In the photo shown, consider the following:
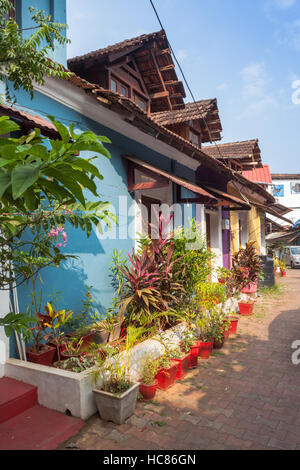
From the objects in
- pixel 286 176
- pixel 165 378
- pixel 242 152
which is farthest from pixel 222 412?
pixel 286 176

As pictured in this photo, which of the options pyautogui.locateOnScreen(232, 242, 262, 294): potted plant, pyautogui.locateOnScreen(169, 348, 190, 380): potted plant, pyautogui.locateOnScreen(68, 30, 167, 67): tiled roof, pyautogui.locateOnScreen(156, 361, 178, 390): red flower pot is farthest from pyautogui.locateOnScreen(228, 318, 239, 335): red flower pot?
pyautogui.locateOnScreen(68, 30, 167, 67): tiled roof

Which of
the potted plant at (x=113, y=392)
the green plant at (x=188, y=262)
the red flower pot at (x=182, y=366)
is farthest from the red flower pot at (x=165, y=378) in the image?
the green plant at (x=188, y=262)

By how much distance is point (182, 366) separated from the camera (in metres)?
4.39

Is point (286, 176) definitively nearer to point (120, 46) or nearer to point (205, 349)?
point (120, 46)

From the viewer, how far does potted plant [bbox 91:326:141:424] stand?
10.3 feet

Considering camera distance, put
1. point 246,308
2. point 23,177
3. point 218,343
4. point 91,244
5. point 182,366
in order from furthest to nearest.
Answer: point 246,308 → point 218,343 → point 91,244 → point 182,366 → point 23,177

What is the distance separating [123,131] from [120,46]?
206cm

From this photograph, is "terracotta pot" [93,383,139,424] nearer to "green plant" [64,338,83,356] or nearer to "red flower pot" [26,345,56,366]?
"green plant" [64,338,83,356]

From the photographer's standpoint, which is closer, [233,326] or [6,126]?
[6,126]

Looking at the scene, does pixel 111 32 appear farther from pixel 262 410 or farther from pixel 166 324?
pixel 262 410

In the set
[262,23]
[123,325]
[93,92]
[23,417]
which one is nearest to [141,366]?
[123,325]

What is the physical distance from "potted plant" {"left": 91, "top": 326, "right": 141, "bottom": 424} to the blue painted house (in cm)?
119

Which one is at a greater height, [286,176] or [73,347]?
[286,176]

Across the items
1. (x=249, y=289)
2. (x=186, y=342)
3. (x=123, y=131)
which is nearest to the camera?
(x=186, y=342)
